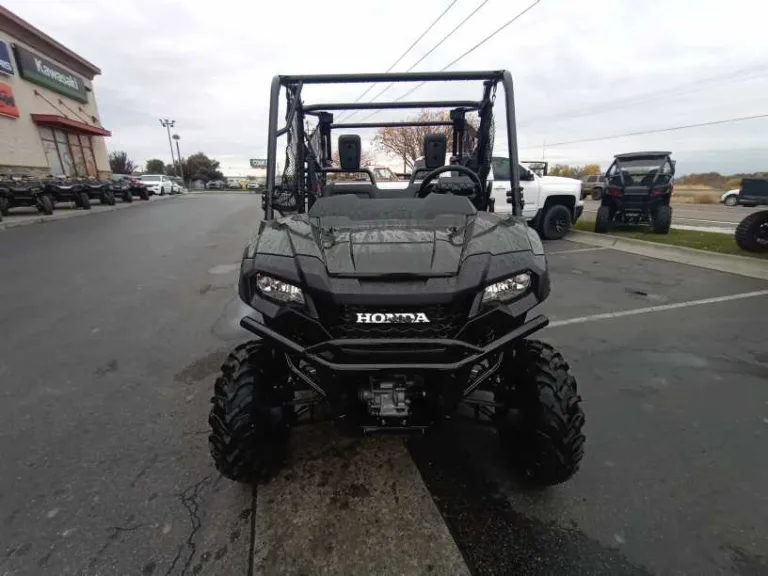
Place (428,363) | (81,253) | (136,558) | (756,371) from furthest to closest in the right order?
(81,253)
(756,371)
(136,558)
(428,363)

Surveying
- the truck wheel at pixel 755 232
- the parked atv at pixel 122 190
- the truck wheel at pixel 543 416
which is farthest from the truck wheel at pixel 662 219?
the parked atv at pixel 122 190

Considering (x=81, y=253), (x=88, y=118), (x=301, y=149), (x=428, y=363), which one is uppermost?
(x=88, y=118)

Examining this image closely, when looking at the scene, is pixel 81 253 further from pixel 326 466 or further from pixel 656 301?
pixel 656 301

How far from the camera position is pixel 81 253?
322 inches

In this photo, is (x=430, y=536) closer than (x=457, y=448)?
Yes

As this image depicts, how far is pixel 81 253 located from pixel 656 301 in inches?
398

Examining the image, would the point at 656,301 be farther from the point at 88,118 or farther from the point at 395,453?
the point at 88,118

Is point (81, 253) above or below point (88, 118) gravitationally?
below

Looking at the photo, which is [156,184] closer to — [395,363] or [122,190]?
[122,190]

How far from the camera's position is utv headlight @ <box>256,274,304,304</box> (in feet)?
5.51

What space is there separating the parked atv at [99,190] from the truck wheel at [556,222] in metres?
18.4

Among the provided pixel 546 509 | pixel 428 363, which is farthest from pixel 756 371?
pixel 428 363

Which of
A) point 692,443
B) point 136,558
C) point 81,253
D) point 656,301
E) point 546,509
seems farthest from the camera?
point 81,253

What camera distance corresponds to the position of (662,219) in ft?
31.8
